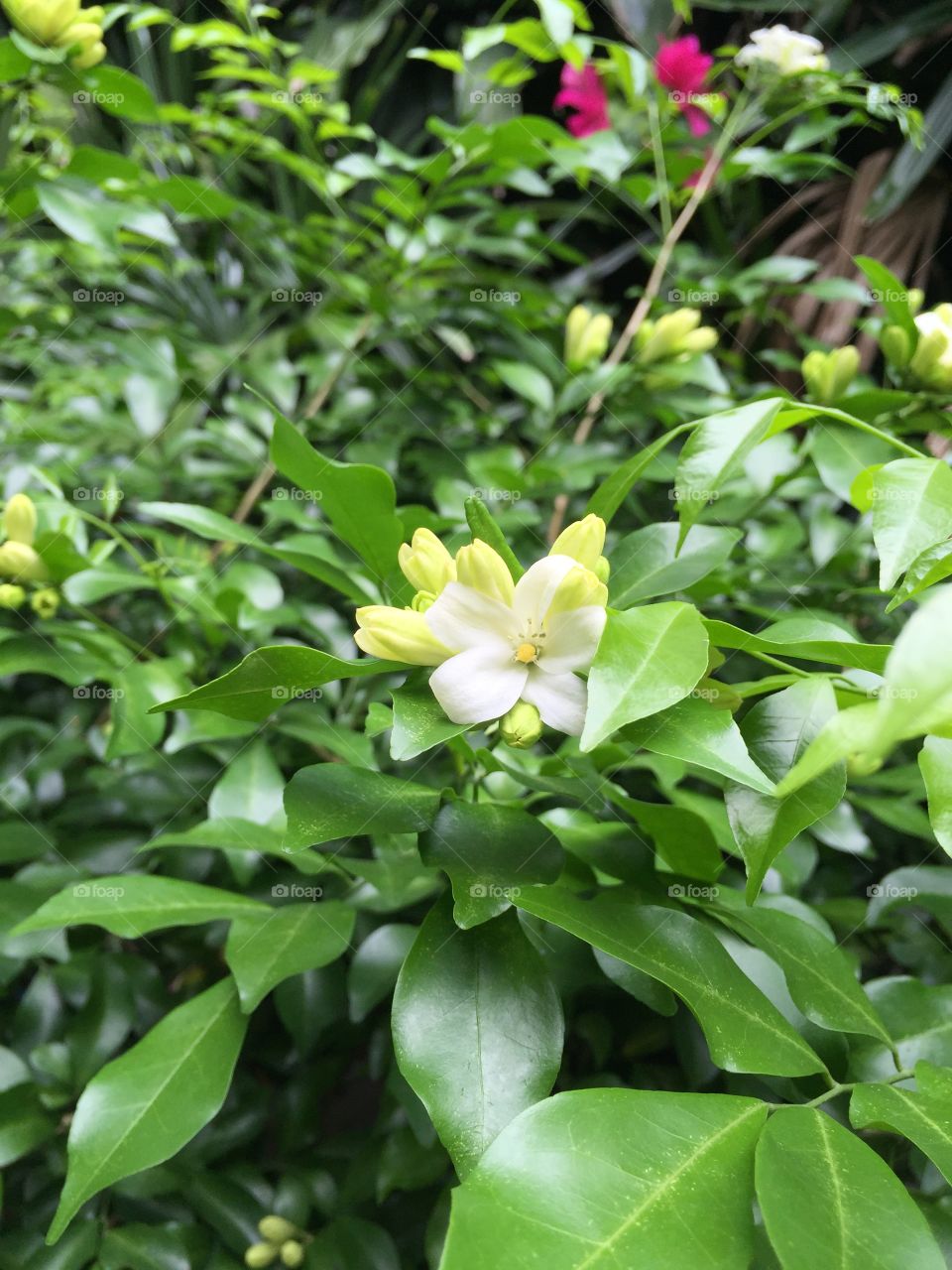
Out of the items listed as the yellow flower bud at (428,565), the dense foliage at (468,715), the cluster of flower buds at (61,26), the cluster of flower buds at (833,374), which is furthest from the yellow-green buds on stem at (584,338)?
the yellow flower bud at (428,565)

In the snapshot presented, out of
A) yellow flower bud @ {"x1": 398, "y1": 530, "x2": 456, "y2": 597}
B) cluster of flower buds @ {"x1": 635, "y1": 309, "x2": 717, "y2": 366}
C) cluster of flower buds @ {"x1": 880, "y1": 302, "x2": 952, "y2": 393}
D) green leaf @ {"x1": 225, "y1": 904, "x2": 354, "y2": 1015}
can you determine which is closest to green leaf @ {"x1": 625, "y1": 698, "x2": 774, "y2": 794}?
yellow flower bud @ {"x1": 398, "y1": 530, "x2": 456, "y2": 597}

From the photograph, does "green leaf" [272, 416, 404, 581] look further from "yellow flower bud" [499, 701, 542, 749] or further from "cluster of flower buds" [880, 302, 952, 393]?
"cluster of flower buds" [880, 302, 952, 393]

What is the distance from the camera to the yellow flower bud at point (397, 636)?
0.34 meters

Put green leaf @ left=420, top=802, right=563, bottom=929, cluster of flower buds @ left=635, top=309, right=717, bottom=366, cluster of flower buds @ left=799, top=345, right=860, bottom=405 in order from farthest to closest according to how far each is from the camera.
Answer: cluster of flower buds @ left=635, top=309, right=717, bottom=366
cluster of flower buds @ left=799, top=345, right=860, bottom=405
green leaf @ left=420, top=802, right=563, bottom=929

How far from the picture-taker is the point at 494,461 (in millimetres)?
848

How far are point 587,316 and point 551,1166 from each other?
0.78 metres

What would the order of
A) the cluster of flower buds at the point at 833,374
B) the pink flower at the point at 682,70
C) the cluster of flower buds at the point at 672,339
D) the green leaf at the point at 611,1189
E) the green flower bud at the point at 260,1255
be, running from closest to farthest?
1. the green leaf at the point at 611,1189
2. the green flower bud at the point at 260,1255
3. the cluster of flower buds at the point at 833,374
4. the cluster of flower buds at the point at 672,339
5. the pink flower at the point at 682,70

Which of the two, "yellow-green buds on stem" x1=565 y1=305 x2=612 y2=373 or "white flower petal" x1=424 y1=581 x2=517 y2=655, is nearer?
"white flower petal" x1=424 y1=581 x2=517 y2=655

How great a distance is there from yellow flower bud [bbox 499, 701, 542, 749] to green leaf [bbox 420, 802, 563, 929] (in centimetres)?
5

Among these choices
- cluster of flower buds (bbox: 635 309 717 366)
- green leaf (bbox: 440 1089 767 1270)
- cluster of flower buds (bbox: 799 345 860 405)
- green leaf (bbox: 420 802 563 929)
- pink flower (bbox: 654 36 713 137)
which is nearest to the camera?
green leaf (bbox: 440 1089 767 1270)

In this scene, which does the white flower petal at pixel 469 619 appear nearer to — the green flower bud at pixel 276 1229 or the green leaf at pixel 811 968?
the green leaf at pixel 811 968

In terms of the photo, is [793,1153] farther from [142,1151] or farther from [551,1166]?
[142,1151]

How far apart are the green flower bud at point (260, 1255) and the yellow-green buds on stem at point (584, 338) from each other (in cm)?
75

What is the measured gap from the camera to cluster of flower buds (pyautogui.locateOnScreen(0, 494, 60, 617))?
58 centimetres
